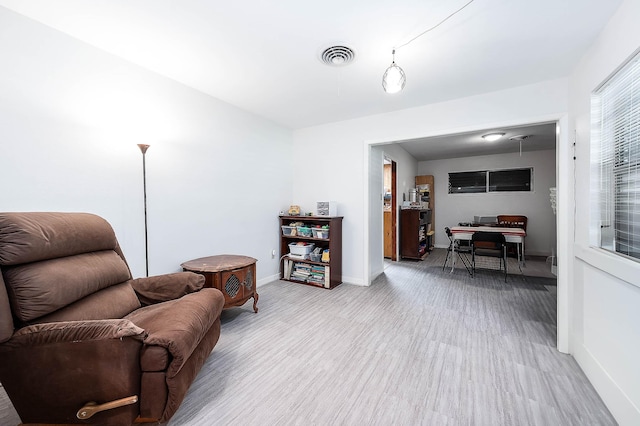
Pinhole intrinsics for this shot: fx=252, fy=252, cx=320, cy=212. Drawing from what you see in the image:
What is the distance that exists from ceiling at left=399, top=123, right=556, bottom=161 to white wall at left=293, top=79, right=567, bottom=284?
1127mm

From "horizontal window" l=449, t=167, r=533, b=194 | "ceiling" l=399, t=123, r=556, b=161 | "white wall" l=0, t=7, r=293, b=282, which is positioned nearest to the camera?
"white wall" l=0, t=7, r=293, b=282

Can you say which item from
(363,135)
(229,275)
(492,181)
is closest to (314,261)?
(229,275)

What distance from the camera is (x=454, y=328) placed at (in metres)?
2.43

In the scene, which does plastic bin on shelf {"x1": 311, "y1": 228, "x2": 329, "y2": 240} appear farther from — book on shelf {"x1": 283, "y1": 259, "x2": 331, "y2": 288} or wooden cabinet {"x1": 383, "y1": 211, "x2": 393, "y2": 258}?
wooden cabinet {"x1": 383, "y1": 211, "x2": 393, "y2": 258}

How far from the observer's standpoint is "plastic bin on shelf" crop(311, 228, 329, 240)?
3.62 m

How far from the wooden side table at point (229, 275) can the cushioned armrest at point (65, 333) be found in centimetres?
117

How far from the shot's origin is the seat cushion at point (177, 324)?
1242 mm

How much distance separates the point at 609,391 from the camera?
1462mm

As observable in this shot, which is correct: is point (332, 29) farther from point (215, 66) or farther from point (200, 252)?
point (200, 252)

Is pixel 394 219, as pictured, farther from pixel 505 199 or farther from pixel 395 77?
pixel 395 77

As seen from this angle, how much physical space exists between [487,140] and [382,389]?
5.27m

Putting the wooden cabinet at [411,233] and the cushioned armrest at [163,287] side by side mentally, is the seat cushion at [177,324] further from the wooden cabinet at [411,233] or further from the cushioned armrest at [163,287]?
the wooden cabinet at [411,233]

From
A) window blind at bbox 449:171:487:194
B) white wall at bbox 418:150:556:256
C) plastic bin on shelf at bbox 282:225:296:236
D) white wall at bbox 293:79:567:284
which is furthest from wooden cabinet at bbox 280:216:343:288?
window blind at bbox 449:171:487:194

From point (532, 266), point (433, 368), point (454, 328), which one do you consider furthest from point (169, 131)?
point (532, 266)
